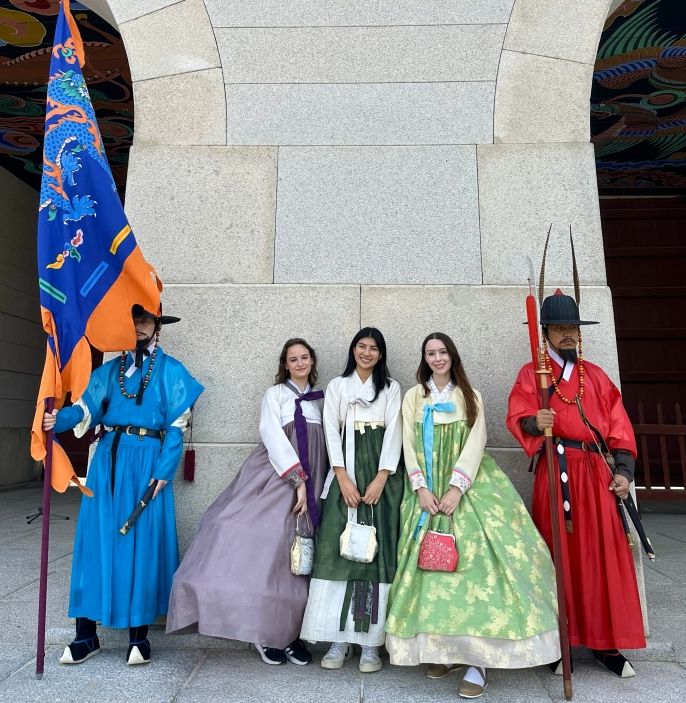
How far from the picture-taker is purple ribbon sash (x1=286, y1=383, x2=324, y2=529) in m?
3.20

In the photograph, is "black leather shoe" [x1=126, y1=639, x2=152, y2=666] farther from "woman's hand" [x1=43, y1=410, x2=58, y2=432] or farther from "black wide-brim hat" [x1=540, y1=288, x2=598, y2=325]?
"black wide-brim hat" [x1=540, y1=288, x2=598, y2=325]

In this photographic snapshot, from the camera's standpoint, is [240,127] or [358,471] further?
[240,127]

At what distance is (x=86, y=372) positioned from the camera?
3.04 m

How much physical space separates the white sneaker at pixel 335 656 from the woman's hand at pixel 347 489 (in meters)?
0.69

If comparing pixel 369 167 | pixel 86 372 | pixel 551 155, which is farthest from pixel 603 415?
pixel 86 372

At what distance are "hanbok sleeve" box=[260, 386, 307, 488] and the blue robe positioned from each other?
40cm

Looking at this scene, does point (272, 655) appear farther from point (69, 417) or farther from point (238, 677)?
point (69, 417)

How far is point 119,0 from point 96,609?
3873 millimetres

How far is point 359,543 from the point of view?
2949 mm

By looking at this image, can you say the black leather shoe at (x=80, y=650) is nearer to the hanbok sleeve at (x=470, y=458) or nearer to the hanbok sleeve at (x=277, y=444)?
the hanbok sleeve at (x=277, y=444)

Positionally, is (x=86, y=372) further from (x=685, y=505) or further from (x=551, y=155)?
(x=685, y=505)

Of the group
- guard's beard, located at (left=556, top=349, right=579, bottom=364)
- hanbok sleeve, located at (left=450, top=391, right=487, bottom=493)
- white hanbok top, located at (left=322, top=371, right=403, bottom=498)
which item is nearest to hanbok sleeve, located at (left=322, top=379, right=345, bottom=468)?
white hanbok top, located at (left=322, top=371, right=403, bottom=498)

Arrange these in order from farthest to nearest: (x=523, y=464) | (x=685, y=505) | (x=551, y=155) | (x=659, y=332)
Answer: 1. (x=659, y=332)
2. (x=685, y=505)
3. (x=551, y=155)
4. (x=523, y=464)

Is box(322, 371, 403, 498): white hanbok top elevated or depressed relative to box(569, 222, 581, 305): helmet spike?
depressed
